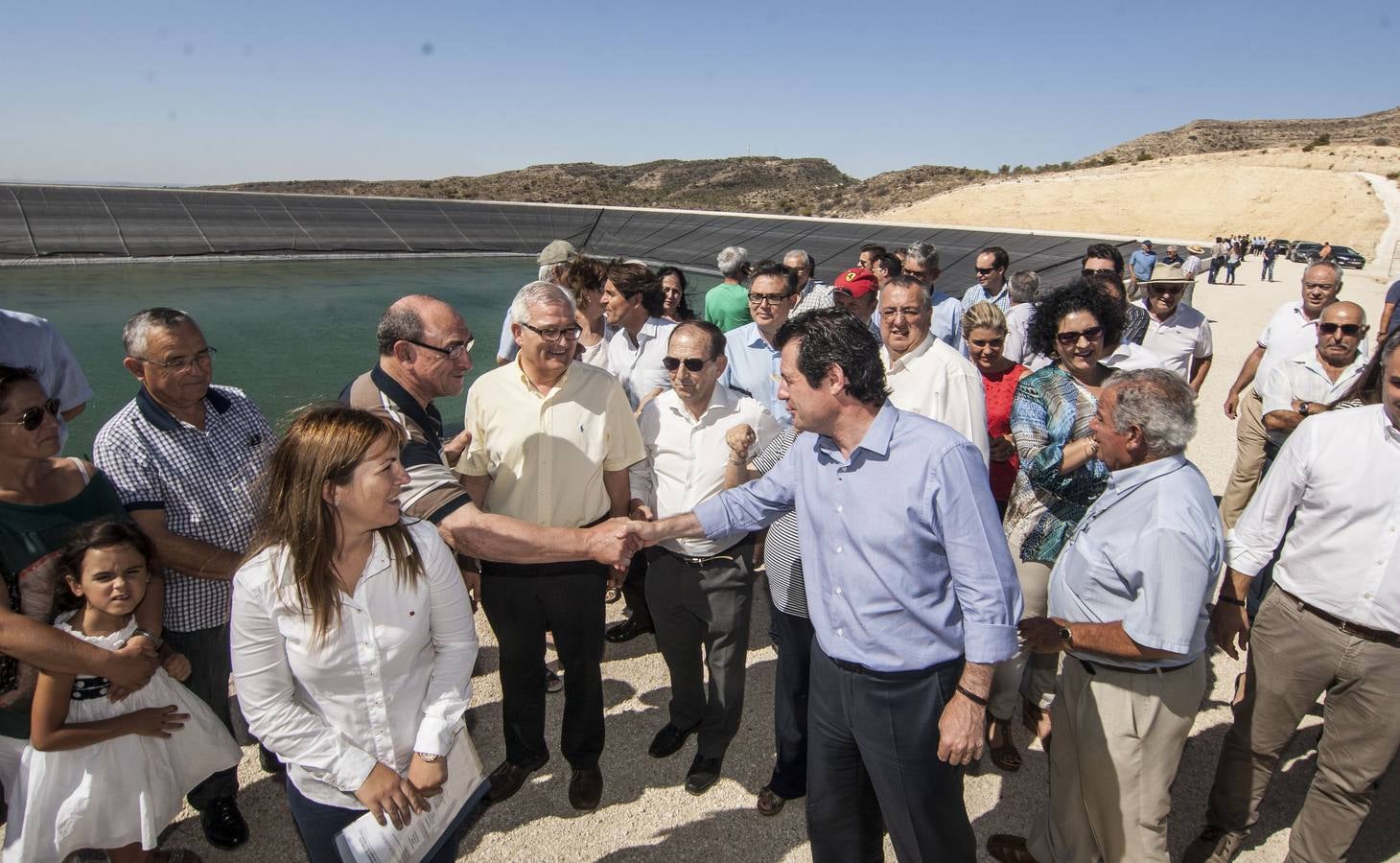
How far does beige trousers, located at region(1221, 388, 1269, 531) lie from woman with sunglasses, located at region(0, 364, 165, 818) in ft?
20.7

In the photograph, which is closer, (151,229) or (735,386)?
(735,386)

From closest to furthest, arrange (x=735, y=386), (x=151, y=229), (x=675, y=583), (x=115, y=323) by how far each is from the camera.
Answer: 1. (x=675, y=583)
2. (x=735, y=386)
3. (x=115, y=323)
4. (x=151, y=229)

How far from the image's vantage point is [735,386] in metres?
4.43

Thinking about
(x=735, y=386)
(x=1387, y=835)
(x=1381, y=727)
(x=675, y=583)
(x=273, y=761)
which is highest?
(x=735, y=386)

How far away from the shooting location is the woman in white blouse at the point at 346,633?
1.96 metres

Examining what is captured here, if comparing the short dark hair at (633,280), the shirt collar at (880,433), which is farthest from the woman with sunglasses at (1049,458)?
the short dark hair at (633,280)

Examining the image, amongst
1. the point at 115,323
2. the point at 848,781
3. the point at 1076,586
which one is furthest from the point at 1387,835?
the point at 115,323

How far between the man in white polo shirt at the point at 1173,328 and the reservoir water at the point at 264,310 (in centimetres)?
654

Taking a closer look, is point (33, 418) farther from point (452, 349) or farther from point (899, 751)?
point (899, 751)

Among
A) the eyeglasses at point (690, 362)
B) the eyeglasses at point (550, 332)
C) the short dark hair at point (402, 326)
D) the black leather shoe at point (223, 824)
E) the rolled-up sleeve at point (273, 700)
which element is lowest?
the black leather shoe at point (223, 824)

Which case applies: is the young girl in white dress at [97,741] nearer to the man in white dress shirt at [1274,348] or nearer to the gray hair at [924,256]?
the gray hair at [924,256]

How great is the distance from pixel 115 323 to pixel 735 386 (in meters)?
9.51

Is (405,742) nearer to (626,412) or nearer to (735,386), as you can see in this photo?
(626,412)

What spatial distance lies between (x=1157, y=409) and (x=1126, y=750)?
3.60 ft
